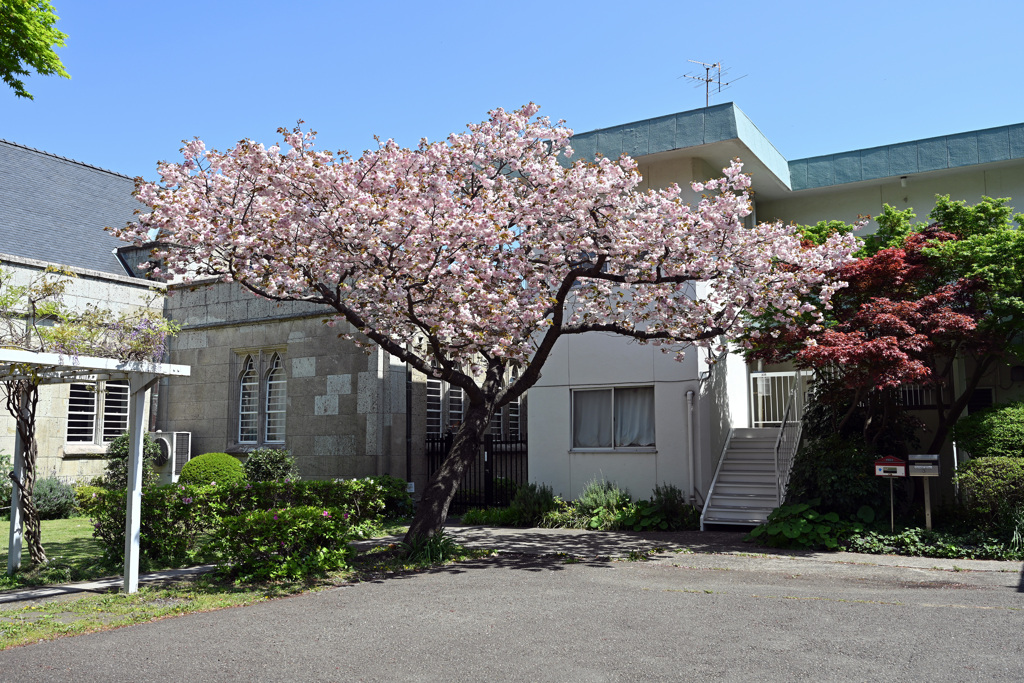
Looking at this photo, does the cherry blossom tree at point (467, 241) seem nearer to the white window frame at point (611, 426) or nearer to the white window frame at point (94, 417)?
the white window frame at point (611, 426)

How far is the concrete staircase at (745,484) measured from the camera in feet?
46.7

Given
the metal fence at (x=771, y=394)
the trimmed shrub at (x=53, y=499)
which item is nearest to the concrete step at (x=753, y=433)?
the metal fence at (x=771, y=394)

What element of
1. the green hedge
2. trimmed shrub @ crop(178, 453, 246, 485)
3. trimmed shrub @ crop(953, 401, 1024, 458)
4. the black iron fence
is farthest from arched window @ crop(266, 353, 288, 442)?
trimmed shrub @ crop(953, 401, 1024, 458)

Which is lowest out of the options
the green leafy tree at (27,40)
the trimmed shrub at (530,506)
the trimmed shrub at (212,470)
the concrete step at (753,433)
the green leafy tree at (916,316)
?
the trimmed shrub at (530,506)

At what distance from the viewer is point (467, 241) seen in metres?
10.7

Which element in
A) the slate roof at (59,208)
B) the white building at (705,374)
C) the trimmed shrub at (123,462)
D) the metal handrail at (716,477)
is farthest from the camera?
the slate roof at (59,208)

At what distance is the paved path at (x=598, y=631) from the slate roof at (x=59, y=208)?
16.6 meters

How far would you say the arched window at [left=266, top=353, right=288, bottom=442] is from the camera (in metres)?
19.2

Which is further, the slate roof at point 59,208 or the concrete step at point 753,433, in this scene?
the slate roof at point 59,208

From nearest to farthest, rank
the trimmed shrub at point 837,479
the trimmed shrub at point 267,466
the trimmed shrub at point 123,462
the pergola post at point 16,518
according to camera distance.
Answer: the pergola post at point 16,518 < the trimmed shrub at point 837,479 < the trimmed shrub at point 267,466 < the trimmed shrub at point 123,462

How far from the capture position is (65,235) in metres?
22.2

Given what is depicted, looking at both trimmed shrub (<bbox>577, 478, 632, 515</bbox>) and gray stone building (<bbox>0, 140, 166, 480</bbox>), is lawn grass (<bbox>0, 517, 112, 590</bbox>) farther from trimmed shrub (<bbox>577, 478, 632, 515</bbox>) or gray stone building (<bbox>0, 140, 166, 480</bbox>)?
trimmed shrub (<bbox>577, 478, 632, 515</bbox>)

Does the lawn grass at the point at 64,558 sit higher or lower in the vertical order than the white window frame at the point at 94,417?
lower

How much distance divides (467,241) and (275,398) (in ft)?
34.3
